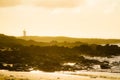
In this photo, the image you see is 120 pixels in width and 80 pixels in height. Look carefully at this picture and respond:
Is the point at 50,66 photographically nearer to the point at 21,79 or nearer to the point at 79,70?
the point at 79,70

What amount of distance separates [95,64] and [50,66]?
43.1ft

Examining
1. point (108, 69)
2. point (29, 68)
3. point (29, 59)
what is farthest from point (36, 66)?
point (108, 69)

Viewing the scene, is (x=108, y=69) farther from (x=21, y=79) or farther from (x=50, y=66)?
(x=21, y=79)

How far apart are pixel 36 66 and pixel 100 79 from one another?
659 inches

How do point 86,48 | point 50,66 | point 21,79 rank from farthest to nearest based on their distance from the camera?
point 86,48 < point 50,66 < point 21,79

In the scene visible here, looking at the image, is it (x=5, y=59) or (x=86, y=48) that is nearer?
(x=5, y=59)

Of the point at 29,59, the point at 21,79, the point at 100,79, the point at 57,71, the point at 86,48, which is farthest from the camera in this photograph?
the point at 86,48

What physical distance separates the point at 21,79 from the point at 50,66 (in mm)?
16581

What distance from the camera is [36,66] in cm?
5572

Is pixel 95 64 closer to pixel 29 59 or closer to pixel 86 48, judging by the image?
pixel 29 59

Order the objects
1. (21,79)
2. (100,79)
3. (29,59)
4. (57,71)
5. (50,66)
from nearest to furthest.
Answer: (21,79) → (100,79) → (57,71) → (50,66) → (29,59)

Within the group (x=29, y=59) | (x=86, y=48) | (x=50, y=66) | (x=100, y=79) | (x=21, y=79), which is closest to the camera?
(x=21, y=79)

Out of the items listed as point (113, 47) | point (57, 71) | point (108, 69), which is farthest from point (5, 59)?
point (113, 47)

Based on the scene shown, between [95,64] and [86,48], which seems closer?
[95,64]
